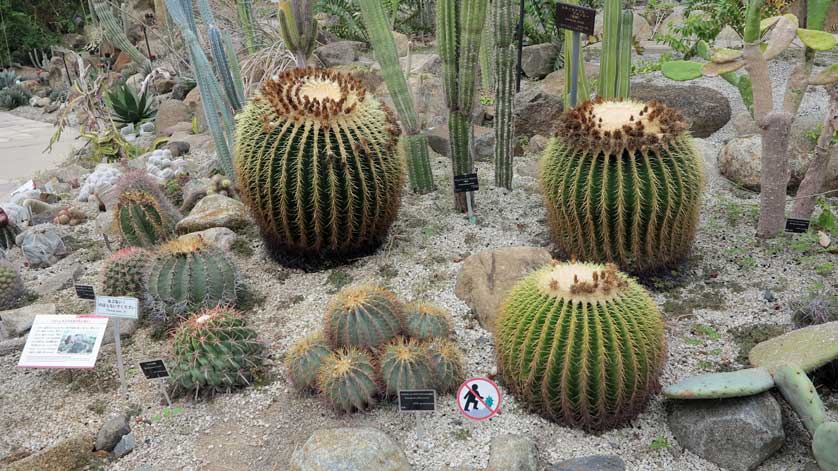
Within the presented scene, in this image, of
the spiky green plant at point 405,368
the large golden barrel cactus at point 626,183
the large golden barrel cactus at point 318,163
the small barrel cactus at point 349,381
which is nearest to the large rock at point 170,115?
the large golden barrel cactus at point 318,163

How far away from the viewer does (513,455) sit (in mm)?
2838

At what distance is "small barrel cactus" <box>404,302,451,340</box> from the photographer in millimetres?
3400

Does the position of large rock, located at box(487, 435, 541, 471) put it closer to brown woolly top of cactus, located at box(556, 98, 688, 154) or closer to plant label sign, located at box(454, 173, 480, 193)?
brown woolly top of cactus, located at box(556, 98, 688, 154)

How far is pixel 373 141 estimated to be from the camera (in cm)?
422

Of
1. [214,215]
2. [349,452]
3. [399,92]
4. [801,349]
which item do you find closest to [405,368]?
[349,452]

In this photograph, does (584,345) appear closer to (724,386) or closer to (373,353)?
(724,386)

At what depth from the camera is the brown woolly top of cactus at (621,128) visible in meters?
3.72

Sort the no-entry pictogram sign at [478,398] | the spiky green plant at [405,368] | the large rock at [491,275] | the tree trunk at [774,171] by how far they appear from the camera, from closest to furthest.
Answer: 1. the no-entry pictogram sign at [478,398]
2. the spiky green plant at [405,368]
3. the large rock at [491,275]
4. the tree trunk at [774,171]

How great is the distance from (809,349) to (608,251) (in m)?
1.17

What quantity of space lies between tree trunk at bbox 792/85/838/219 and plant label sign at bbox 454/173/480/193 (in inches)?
80.4

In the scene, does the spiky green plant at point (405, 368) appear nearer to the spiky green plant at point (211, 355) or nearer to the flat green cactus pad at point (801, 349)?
the spiky green plant at point (211, 355)

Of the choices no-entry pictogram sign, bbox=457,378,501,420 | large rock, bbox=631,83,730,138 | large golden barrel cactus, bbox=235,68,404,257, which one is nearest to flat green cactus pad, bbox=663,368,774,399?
no-entry pictogram sign, bbox=457,378,501,420

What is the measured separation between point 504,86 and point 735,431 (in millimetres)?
2830

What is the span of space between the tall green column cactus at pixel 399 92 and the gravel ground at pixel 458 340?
18 centimetres
